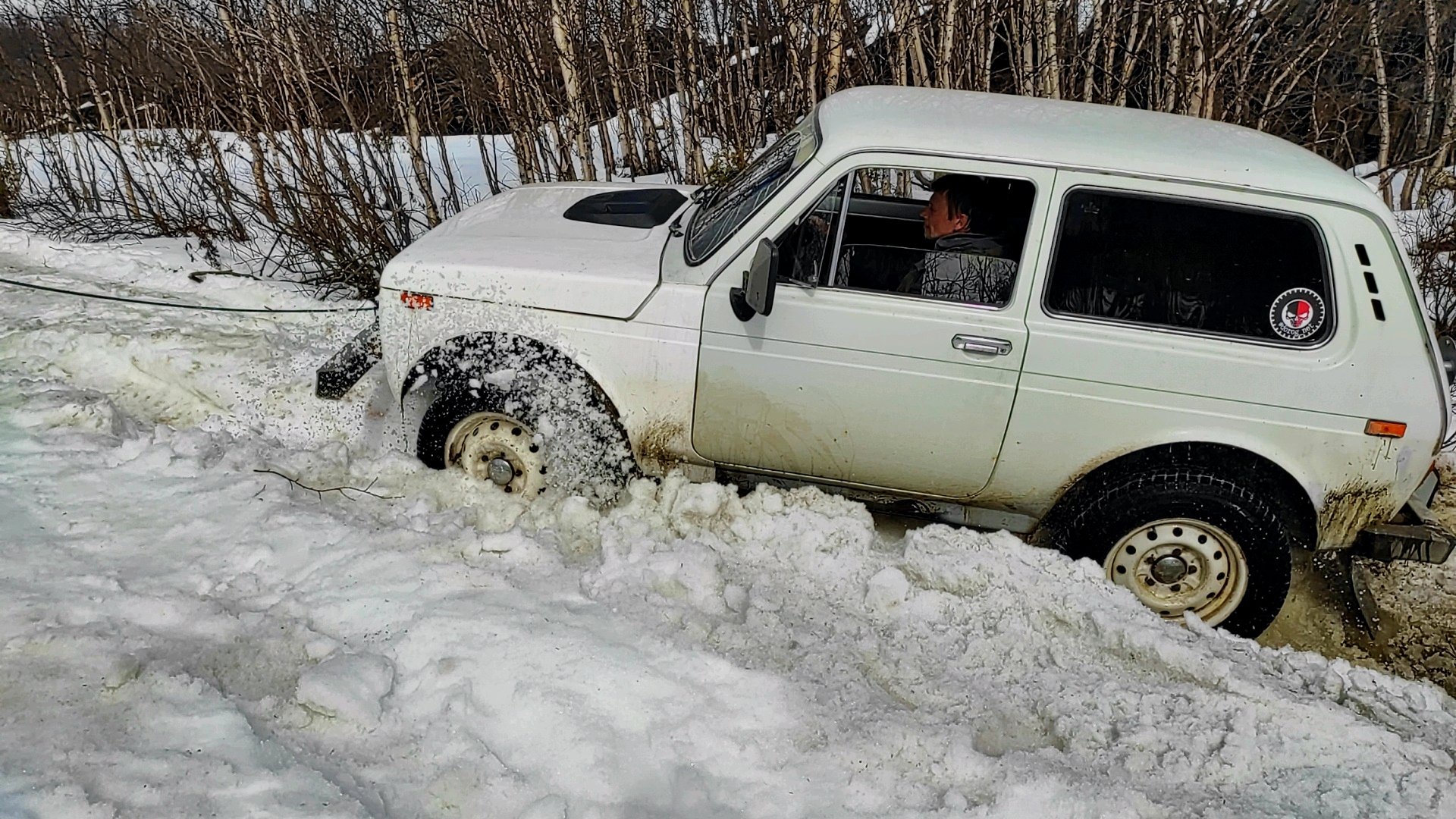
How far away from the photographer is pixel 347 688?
2789mm

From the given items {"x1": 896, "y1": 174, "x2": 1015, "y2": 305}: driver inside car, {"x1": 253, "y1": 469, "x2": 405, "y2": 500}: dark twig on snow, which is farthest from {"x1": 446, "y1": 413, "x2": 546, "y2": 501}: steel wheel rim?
{"x1": 896, "y1": 174, "x2": 1015, "y2": 305}: driver inside car

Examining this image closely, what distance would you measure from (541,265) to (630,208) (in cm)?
84

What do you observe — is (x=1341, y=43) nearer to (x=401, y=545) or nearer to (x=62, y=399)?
(x=401, y=545)

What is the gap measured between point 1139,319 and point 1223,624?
1.34m

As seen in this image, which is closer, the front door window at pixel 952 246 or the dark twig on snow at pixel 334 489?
the front door window at pixel 952 246

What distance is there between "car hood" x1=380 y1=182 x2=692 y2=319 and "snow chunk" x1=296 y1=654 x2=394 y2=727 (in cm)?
152

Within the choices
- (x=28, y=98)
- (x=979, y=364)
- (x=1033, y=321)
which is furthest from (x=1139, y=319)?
(x=28, y=98)

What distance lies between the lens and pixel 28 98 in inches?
402

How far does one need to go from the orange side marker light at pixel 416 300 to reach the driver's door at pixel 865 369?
1.15 metres

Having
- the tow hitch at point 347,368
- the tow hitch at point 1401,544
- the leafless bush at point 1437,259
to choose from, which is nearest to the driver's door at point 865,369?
the tow hitch at point 1401,544

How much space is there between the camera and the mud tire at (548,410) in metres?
3.76

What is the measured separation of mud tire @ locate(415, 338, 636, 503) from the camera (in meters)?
3.76

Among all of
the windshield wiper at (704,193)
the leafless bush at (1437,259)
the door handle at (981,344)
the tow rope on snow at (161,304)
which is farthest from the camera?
the leafless bush at (1437,259)

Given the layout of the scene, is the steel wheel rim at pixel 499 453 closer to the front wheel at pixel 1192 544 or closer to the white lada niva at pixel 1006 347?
the white lada niva at pixel 1006 347
